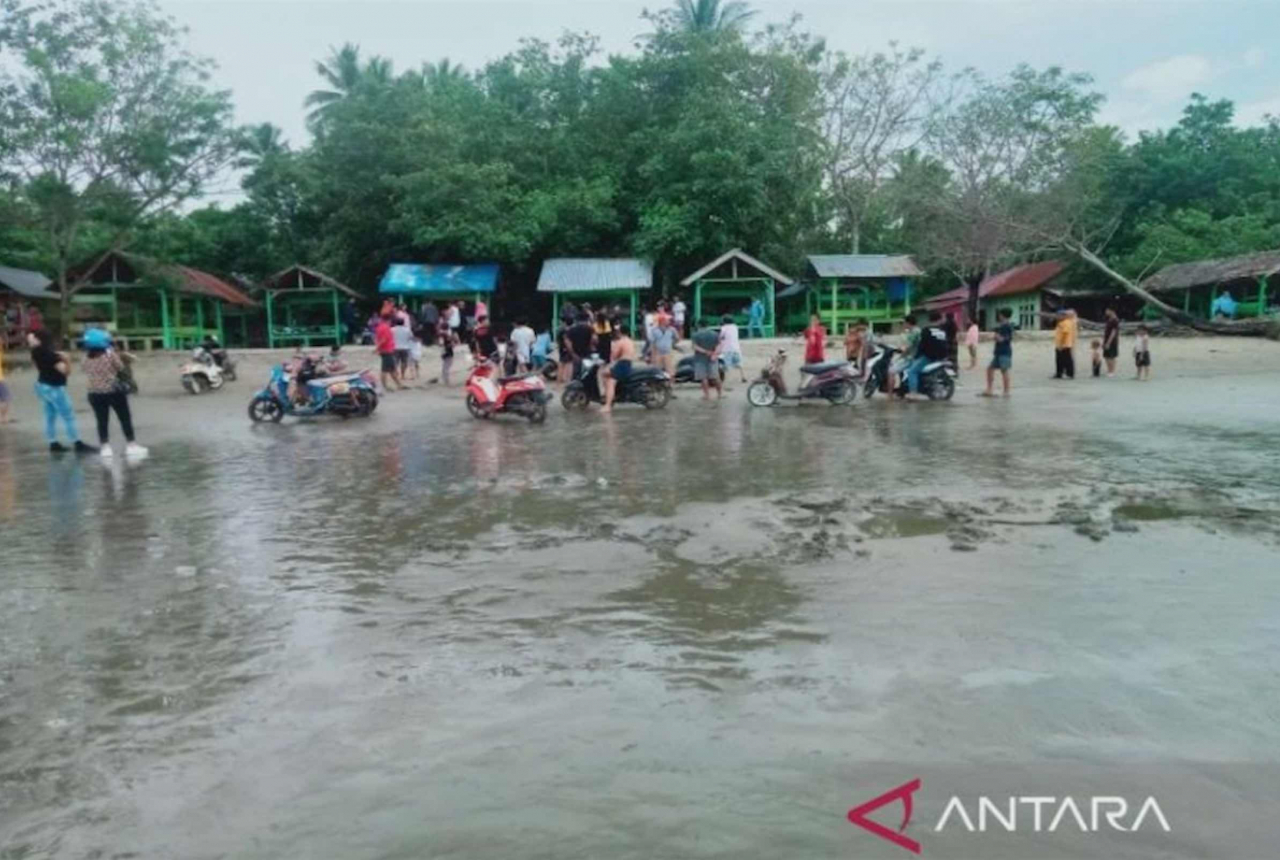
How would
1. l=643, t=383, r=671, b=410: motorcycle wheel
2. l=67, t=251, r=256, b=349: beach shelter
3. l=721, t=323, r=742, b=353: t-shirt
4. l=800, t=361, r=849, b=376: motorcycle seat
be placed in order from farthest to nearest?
l=67, t=251, r=256, b=349: beach shelter
l=721, t=323, r=742, b=353: t-shirt
l=800, t=361, r=849, b=376: motorcycle seat
l=643, t=383, r=671, b=410: motorcycle wheel

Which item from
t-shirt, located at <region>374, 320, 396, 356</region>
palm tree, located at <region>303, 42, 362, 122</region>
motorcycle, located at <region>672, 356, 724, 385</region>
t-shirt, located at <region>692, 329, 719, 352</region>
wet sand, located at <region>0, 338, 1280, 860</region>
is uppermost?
palm tree, located at <region>303, 42, 362, 122</region>

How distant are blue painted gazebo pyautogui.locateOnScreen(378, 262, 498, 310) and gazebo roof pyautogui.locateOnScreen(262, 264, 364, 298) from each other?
158cm

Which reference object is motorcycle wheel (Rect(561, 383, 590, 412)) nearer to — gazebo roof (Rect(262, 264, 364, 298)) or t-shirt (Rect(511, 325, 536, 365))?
t-shirt (Rect(511, 325, 536, 365))

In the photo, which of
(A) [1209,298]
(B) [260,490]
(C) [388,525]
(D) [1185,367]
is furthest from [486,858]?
(A) [1209,298]

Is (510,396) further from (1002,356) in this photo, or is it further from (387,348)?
(1002,356)

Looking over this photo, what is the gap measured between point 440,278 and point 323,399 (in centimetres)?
1746

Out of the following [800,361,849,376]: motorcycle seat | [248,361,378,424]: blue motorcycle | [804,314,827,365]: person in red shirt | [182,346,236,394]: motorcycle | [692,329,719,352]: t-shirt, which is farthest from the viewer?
[182,346,236,394]: motorcycle

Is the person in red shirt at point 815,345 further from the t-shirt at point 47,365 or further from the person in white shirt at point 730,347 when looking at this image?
the t-shirt at point 47,365

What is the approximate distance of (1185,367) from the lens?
2234cm

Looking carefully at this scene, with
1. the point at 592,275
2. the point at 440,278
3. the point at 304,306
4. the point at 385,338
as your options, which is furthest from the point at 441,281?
the point at 385,338

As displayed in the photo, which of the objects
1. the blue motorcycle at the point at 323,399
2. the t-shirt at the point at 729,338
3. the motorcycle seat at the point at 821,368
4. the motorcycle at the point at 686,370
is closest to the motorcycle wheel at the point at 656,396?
the motorcycle seat at the point at 821,368

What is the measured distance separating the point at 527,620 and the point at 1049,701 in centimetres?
243

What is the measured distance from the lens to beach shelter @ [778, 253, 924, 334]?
33031 millimetres

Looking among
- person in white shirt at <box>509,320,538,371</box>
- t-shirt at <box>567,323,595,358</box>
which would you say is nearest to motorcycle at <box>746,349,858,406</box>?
t-shirt at <box>567,323,595,358</box>
